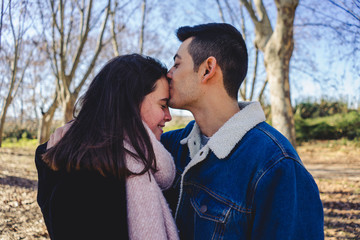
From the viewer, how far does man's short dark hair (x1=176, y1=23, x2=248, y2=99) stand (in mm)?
1903

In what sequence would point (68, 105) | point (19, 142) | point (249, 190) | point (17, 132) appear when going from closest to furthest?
point (249, 190) → point (68, 105) → point (19, 142) → point (17, 132)

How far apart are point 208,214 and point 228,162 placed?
0.31m

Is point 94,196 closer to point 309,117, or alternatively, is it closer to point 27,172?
point 27,172

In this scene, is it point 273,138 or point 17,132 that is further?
point 17,132

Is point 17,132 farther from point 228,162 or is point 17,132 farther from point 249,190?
point 249,190

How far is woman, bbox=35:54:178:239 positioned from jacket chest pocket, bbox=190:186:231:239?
153 millimetres

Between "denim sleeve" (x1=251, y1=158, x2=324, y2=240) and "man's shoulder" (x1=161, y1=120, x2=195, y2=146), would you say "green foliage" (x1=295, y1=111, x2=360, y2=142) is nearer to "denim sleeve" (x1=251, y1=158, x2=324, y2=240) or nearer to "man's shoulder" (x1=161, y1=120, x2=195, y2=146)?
"man's shoulder" (x1=161, y1=120, x2=195, y2=146)

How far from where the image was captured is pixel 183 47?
6.70ft

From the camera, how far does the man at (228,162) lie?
4.41ft

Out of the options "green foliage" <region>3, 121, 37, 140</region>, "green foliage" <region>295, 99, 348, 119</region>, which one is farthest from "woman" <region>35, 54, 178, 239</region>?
"green foliage" <region>3, 121, 37, 140</region>

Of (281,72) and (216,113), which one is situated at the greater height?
(281,72)

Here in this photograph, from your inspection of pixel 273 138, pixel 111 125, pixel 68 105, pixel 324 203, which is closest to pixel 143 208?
pixel 111 125

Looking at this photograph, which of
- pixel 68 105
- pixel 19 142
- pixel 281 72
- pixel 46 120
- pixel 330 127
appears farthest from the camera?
pixel 19 142

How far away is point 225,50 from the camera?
1903 millimetres
